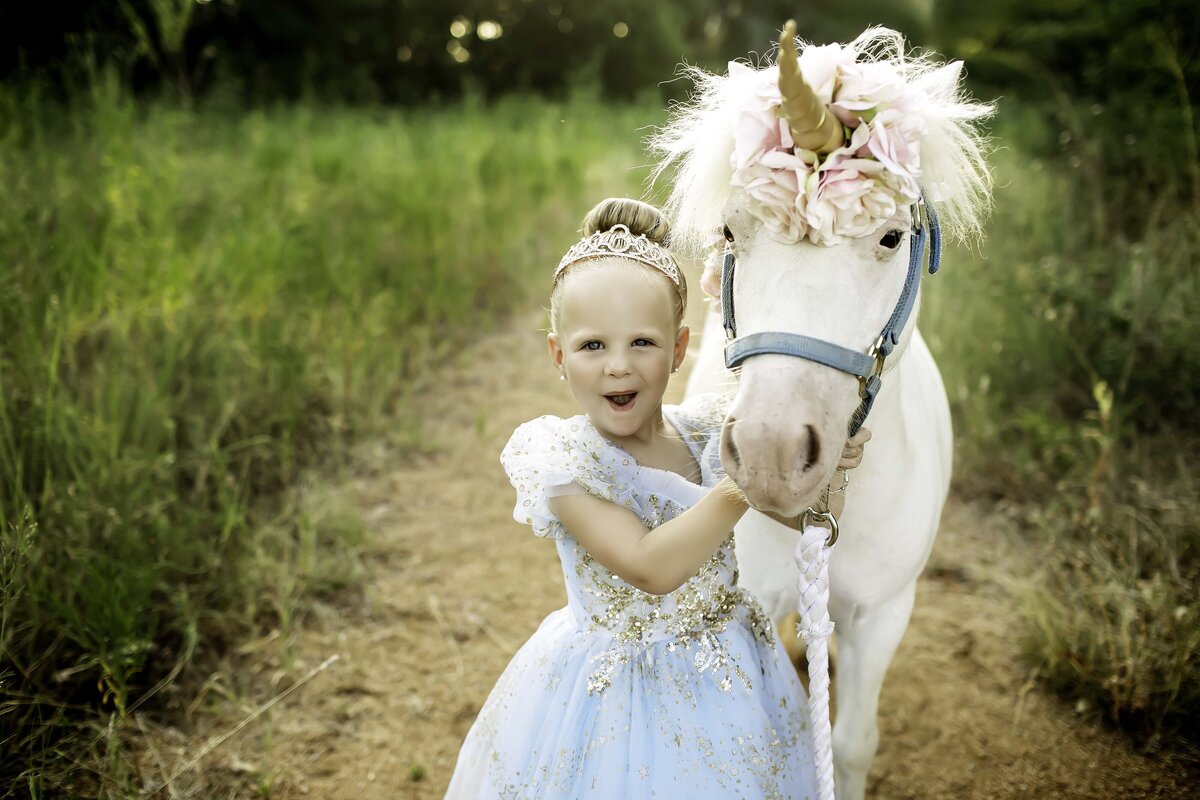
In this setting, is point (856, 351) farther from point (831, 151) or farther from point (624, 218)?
point (624, 218)

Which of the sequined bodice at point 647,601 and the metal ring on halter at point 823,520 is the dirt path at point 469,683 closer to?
the sequined bodice at point 647,601

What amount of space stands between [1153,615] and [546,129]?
7887 millimetres

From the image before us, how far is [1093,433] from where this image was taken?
2.82 metres

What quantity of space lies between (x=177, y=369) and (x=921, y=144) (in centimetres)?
304

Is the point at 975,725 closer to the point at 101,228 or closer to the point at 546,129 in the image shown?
the point at 101,228

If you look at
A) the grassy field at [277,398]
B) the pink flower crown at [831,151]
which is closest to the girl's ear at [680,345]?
the pink flower crown at [831,151]

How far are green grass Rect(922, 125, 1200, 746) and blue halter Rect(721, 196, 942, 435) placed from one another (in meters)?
0.81

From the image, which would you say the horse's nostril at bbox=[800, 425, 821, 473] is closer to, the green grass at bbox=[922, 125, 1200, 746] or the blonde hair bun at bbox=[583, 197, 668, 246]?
the blonde hair bun at bbox=[583, 197, 668, 246]

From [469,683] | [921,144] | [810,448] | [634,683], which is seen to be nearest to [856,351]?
[810,448]

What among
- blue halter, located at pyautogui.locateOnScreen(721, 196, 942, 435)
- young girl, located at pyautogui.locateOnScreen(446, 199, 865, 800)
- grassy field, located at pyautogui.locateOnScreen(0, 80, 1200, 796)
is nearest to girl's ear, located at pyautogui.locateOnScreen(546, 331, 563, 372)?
young girl, located at pyautogui.locateOnScreen(446, 199, 865, 800)

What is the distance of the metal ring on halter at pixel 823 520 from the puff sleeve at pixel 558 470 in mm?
321

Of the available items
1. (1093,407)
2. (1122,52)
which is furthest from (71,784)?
(1122,52)

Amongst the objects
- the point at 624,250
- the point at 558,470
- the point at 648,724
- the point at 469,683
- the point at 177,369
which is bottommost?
the point at 469,683

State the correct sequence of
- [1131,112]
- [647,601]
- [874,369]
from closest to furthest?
[874,369] < [647,601] < [1131,112]
